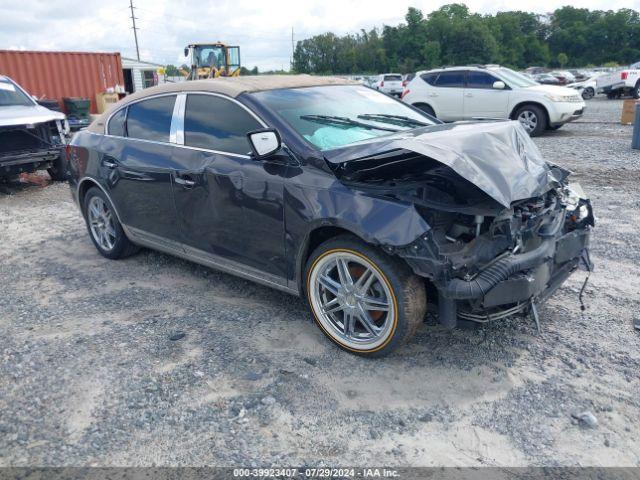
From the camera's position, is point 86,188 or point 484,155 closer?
point 484,155

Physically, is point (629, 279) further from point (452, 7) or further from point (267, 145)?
point (452, 7)

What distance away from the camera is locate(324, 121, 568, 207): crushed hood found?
3.07 m

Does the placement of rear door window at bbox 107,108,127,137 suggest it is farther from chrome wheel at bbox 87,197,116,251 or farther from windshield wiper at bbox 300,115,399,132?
windshield wiper at bbox 300,115,399,132

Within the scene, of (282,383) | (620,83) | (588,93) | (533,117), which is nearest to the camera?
(282,383)

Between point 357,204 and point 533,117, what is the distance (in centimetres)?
1140

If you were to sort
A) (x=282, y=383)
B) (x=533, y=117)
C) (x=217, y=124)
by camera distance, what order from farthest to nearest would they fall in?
1. (x=533, y=117)
2. (x=217, y=124)
3. (x=282, y=383)

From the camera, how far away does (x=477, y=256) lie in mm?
3182

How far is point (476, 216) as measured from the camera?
3248mm

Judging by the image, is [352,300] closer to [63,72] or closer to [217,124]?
[217,124]

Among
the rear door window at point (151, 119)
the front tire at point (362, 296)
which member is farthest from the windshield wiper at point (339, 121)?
the rear door window at point (151, 119)

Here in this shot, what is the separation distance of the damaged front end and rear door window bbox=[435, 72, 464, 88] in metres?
11.0

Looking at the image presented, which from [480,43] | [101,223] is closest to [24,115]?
[101,223]

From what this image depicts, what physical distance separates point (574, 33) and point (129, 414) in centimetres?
9517

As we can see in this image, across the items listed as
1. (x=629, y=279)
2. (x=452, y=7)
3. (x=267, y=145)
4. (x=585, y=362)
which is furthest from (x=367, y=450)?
(x=452, y=7)
